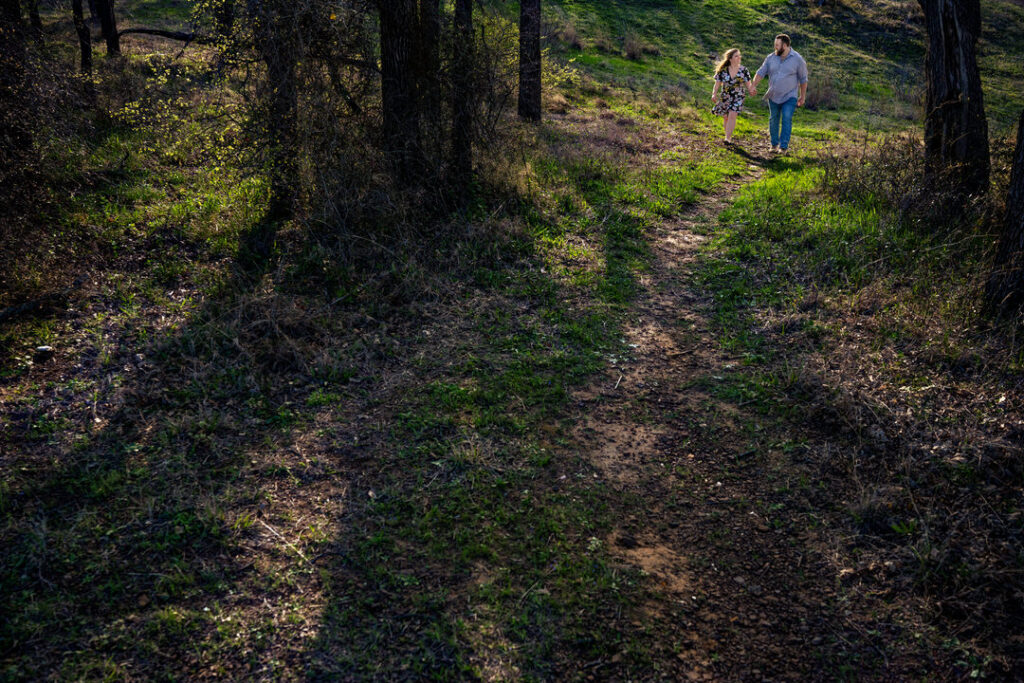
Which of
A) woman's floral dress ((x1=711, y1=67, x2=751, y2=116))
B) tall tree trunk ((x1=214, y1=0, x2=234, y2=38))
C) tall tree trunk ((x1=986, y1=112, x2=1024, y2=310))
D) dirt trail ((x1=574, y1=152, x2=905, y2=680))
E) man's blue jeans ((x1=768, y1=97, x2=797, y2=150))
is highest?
tall tree trunk ((x1=214, y1=0, x2=234, y2=38))

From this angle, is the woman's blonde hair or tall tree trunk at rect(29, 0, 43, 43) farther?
the woman's blonde hair

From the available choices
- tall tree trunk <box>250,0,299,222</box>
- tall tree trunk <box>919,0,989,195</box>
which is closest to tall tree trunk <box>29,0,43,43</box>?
tall tree trunk <box>250,0,299,222</box>

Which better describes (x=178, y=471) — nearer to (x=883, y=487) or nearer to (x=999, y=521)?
(x=883, y=487)

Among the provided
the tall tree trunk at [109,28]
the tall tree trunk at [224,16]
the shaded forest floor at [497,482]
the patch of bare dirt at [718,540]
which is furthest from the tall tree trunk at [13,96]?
the tall tree trunk at [109,28]

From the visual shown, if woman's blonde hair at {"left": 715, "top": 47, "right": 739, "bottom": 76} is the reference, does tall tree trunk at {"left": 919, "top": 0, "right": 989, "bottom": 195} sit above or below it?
below

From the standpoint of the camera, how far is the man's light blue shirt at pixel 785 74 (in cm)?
1179

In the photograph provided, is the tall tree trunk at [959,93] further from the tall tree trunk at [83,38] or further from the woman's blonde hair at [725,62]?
the tall tree trunk at [83,38]

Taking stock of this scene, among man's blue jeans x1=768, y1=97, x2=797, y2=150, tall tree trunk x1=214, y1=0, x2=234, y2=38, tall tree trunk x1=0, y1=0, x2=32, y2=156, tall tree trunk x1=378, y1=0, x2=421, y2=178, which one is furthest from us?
man's blue jeans x1=768, y1=97, x2=797, y2=150

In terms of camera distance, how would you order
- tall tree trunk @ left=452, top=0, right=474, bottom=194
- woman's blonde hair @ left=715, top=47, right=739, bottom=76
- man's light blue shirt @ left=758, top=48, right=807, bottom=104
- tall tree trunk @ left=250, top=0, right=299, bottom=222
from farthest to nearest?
woman's blonde hair @ left=715, top=47, right=739, bottom=76 → man's light blue shirt @ left=758, top=48, right=807, bottom=104 → tall tree trunk @ left=452, top=0, right=474, bottom=194 → tall tree trunk @ left=250, top=0, right=299, bottom=222

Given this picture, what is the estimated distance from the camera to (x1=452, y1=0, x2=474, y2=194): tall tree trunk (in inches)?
296

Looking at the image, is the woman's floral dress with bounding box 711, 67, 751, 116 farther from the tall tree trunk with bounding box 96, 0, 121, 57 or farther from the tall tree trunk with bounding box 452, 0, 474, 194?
the tall tree trunk with bounding box 96, 0, 121, 57

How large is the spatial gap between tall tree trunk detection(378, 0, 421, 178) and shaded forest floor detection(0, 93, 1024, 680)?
1628 millimetres

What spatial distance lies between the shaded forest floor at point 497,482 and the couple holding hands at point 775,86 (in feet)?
23.3

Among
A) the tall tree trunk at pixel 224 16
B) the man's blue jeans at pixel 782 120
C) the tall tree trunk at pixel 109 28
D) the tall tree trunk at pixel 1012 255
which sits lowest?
the tall tree trunk at pixel 1012 255
